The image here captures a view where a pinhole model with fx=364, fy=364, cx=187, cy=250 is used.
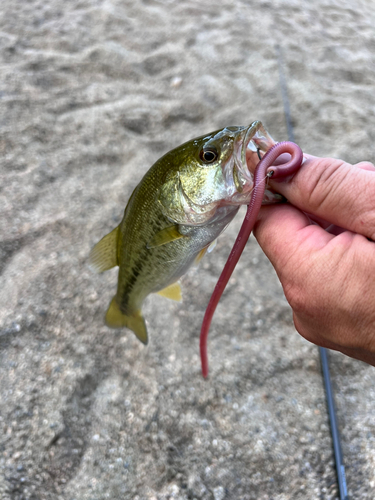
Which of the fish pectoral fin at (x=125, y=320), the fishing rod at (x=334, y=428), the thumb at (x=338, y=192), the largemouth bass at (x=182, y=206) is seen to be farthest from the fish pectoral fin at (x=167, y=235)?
the fishing rod at (x=334, y=428)

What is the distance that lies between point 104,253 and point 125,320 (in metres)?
0.40

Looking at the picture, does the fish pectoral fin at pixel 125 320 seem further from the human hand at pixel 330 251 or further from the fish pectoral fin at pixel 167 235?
the human hand at pixel 330 251

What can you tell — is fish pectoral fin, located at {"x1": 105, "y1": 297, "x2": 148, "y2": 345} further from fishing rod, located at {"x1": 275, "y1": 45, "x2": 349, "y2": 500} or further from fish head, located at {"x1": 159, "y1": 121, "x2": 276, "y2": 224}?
fishing rod, located at {"x1": 275, "y1": 45, "x2": 349, "y2": 500}

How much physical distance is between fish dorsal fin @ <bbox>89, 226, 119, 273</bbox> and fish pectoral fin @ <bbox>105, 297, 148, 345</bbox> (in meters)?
0.24

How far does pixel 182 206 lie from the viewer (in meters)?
1.32

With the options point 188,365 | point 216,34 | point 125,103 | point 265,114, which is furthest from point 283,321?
point 216,34

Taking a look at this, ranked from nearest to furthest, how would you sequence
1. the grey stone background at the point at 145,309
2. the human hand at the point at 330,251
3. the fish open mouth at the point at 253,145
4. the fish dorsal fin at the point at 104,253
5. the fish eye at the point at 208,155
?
the human hand at the point at 330,251 < the fish open mouth at the point at 253,145 < the fish eye at the point at 208,155 < the fish dorsal fin at the point at 104,253 < the grey stone background at the point at 145,309

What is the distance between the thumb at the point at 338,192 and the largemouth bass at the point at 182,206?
14 cm

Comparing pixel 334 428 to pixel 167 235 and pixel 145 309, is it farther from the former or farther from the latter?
pixel 167 235

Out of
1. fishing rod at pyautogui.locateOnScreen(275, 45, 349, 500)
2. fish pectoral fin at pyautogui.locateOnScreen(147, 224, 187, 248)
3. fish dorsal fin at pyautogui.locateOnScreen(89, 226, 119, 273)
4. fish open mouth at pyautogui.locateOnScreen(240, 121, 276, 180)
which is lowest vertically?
fishing rod at pyautogui.locateOnScreen(275, 45, 349, 500)

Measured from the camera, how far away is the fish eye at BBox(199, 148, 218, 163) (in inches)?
49.9

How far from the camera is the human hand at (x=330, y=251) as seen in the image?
1039mm

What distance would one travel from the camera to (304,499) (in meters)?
1.65

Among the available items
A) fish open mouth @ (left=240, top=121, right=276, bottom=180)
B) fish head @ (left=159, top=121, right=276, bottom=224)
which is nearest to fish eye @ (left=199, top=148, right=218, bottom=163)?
fish head @ (left=159, top=121, right=276, bottom=224)
